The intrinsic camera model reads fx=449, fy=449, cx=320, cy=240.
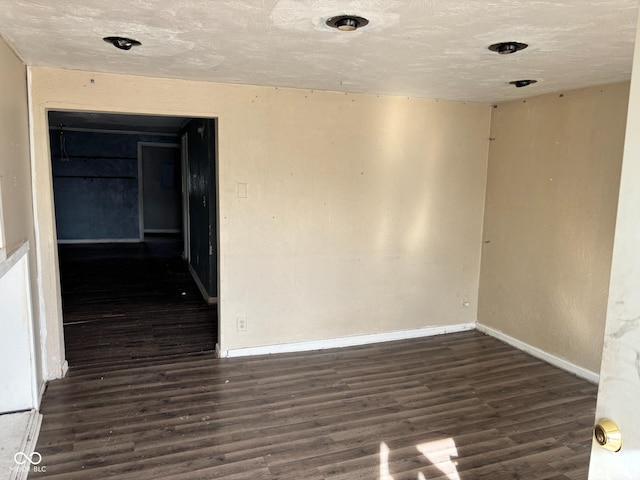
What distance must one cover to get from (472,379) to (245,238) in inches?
80.9

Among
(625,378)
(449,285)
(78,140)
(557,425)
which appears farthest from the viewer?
(78,140)

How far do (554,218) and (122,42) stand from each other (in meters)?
3.30

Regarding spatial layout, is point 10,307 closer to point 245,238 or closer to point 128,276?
point 245,238

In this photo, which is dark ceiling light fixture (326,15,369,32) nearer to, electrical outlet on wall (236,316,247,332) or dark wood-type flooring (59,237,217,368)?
electrical outlet on wall (236,316,247,332)

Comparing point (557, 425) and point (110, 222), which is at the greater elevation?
point (110, 222)

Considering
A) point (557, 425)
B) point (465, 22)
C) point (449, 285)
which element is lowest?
point (557, 425)

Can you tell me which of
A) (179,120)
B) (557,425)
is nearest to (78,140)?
(179,120)

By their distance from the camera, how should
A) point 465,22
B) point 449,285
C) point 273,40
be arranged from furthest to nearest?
1. point 449,285
2. point 273,40
3. point 465,22

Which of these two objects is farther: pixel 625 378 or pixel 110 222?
pixel 110 222

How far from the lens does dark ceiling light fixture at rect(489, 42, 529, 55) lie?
7.30ft

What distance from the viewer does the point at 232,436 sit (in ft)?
8.46

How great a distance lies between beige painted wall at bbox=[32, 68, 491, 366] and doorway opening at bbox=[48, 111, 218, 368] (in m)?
0.88

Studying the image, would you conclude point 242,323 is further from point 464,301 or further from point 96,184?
point 96,184

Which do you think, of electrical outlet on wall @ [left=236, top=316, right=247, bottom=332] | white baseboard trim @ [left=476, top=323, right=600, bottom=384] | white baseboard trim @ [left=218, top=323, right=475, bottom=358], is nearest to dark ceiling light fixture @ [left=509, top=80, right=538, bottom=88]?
white baseboard trim @ [left=476, top=323, right=600, bottom=384]
